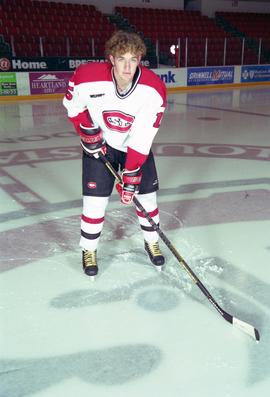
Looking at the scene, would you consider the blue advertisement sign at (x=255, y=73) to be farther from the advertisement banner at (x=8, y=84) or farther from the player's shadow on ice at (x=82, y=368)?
the player's shadow on ice at (x=82, y=368)

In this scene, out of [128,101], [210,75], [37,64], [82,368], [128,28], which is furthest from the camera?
[128,28]

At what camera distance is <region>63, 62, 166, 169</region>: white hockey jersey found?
1.93 m

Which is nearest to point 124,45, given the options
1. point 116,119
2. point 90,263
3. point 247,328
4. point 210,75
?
point 116,119

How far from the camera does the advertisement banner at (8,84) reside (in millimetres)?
10273

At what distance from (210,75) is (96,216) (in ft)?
40.2

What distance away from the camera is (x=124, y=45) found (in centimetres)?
182

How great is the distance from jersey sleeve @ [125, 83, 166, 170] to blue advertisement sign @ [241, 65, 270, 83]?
13273mm

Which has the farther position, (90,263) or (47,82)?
(47,82)

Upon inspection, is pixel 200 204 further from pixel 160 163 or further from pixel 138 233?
pixel 160 163

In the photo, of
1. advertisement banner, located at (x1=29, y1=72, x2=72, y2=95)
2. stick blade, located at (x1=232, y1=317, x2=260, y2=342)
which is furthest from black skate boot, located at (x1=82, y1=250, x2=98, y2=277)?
advertisement banner, located at (x1=29, y1=72, x2=72, y2=95)

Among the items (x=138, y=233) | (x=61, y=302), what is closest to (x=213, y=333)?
(x=61, y=302)

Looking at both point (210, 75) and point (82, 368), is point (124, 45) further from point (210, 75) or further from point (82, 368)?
point (210, 75)

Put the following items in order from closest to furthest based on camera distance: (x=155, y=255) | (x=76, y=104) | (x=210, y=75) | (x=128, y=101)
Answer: (x=128, y=101) < (x=76, y=104) < (x=155, y=255) < (x=210, y=75)

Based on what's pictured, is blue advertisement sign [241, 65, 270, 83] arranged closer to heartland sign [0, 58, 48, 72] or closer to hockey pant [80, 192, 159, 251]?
heartland sign [0, 58, 48, 72]
